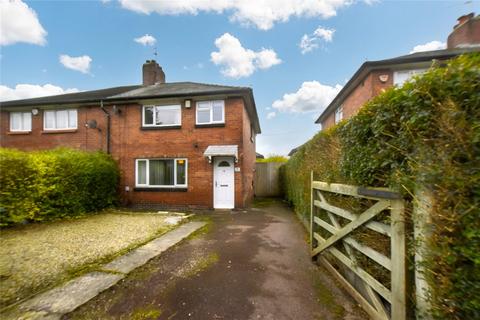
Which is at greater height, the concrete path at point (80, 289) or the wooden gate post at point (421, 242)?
the wooden gate post at point (421, 242)

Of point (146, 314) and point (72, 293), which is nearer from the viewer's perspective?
point (146, 314)

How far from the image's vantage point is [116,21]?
423 inches

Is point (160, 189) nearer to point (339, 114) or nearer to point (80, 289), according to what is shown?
point (80, 289)

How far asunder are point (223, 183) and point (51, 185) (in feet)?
21.2

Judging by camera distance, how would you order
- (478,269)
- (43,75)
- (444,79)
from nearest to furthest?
1. (478,269)
2. (444,79)
3. (43,75)

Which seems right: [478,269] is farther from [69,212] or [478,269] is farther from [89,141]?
[89,141]

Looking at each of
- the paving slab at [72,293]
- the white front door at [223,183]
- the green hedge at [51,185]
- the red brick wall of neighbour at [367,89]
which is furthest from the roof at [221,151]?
the paving slab at [72,293]

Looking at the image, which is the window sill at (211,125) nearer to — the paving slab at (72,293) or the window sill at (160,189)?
the window sill at (160,189)

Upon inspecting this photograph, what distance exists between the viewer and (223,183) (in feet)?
31.1

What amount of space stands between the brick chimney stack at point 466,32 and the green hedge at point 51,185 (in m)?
19.4

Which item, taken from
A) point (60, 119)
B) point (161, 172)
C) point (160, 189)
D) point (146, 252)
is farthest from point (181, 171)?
point (60, 119)

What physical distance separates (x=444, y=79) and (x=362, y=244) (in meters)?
2.04

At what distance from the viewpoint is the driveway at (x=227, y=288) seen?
255 cm

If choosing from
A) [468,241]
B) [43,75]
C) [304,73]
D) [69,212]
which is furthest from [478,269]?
[43,75]
